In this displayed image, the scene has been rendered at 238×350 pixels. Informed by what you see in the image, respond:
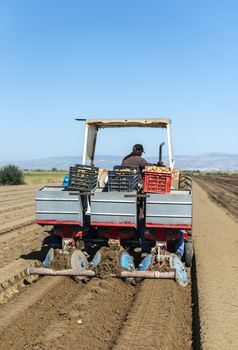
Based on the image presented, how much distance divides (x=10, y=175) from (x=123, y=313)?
1512 inches

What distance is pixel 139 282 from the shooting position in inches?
307

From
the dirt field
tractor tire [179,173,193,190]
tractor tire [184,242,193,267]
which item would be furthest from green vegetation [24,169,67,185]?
the dirt field

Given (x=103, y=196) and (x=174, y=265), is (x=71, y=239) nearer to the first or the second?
(x=103, y=196)

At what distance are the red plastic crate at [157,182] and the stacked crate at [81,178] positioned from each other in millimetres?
957

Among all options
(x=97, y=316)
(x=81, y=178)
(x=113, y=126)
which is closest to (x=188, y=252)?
(x=81, y=178)

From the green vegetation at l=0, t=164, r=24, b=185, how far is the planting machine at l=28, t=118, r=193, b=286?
3567 cm

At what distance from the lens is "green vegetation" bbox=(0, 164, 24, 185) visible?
43.1m

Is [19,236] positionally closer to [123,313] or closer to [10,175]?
[123,313]

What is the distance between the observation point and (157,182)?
25.6ft

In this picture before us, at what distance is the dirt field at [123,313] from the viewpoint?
17.0ft

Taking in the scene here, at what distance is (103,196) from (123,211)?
369 mm

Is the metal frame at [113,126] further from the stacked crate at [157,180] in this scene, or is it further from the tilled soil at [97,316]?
the tilled soil at [97,316]

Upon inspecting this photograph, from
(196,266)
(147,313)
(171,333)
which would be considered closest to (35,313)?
(147,313)

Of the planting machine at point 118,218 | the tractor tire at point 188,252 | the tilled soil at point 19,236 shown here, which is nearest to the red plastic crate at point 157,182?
the planting machine at point 118,218
